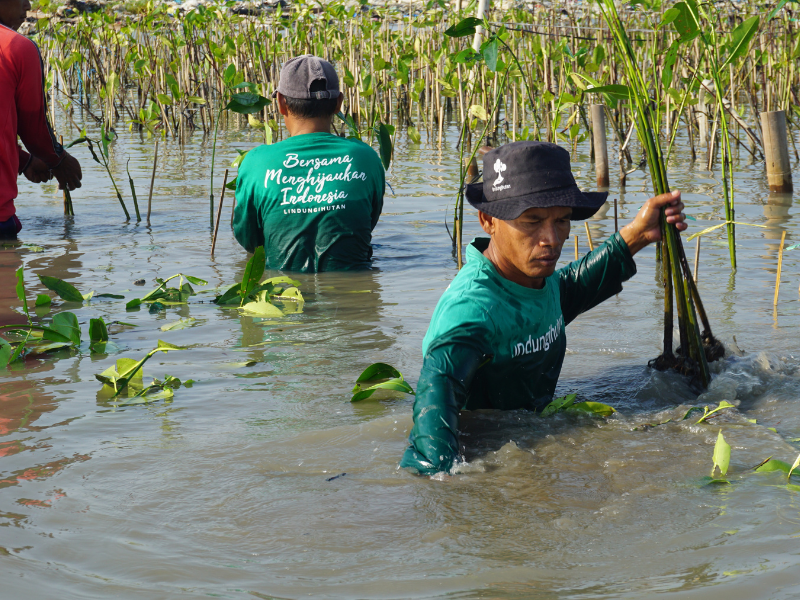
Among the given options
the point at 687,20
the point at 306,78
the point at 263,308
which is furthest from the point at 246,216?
the point at 687,20

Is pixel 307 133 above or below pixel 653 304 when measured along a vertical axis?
above

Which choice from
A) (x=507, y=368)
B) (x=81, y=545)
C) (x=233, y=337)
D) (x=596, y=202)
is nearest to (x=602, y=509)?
(x=507, y=368)

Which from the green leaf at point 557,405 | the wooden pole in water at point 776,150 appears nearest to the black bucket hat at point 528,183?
the green leaf at point 557,405

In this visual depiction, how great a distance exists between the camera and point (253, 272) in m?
3.99

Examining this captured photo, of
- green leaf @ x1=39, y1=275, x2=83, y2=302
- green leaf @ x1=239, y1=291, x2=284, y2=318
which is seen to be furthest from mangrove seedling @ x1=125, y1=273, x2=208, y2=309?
green leaf @ x1=239, y1=291, x2=284, y2=318

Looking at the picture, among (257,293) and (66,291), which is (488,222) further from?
(66,291)

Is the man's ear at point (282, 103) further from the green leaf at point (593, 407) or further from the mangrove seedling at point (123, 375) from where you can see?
the green leaf at point (593, 407)

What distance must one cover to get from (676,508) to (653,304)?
7.30 ft

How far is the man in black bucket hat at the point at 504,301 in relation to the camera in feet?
7.59

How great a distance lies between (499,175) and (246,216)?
2515 millimetres

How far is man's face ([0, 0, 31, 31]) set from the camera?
498 cm

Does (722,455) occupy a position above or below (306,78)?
below

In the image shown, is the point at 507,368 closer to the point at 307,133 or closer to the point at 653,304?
the point at 653,304

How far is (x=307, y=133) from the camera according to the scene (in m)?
4.61
